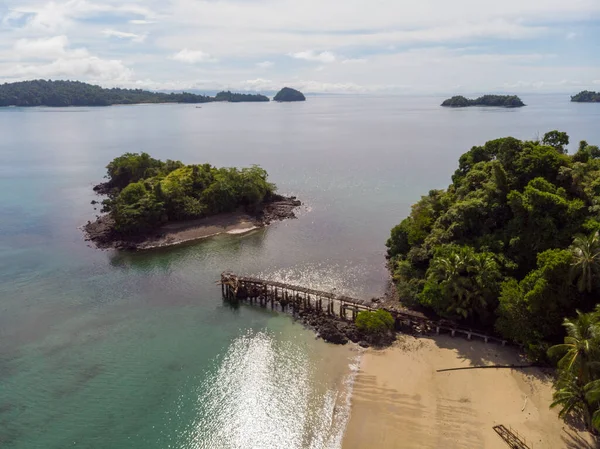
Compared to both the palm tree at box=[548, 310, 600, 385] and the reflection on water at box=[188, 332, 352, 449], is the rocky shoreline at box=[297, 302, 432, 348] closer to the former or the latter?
the reflection on water at box=[188, 332, 352, 449]

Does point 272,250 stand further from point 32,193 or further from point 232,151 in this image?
point 232,151

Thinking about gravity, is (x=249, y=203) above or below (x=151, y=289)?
above

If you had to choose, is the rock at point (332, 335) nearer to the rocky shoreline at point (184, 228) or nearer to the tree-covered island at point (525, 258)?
the tree-covered island at point (525, 258)

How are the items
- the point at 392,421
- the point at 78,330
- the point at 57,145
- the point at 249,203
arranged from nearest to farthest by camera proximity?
the point at 392,421 < the point at 78,330 < the point at 249,203 < the point at 57,145

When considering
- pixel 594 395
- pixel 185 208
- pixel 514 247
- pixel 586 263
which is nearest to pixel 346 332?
pixel 514 247

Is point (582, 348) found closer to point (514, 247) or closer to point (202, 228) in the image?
point (514, 247)

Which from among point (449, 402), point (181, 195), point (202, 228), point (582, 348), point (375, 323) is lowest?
point (449, 402)

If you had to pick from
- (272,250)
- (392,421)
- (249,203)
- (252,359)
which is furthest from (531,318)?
(249,203)
